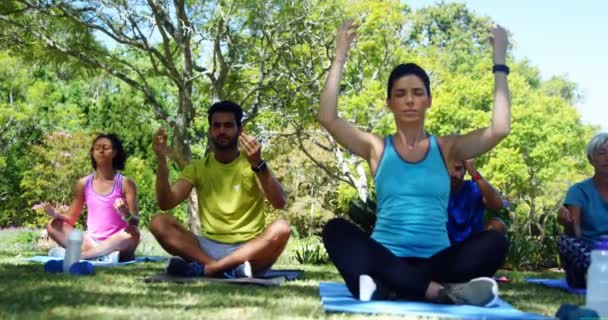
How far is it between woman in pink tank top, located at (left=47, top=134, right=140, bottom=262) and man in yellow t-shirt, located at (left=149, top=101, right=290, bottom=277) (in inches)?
56.7

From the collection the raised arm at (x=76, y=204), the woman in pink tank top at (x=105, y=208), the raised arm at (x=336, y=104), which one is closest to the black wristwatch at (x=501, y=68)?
the raised arm at (x=336, y=104)

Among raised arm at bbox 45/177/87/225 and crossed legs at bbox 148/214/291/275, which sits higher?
raised arm at bbox 45/177/87/225

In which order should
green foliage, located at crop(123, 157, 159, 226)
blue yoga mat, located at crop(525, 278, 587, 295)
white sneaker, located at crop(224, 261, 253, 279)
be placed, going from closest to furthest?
white sneaker, located at crop(224, 261, 253, 279) → blue yoga mat, located at crop(525, 278, 587, 295) → green foliage, located at crop(123, 157, 159, 226)

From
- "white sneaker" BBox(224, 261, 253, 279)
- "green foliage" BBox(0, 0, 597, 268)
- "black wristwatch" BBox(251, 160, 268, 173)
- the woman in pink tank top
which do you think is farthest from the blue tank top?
"green foliage" BBox(0, 0, 597, 268)

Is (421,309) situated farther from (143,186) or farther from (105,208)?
(143,186)

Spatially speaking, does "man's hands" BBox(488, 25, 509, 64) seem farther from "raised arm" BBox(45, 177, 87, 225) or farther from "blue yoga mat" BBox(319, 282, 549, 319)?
"raised arm" BBox(45, 177, 87, 225)

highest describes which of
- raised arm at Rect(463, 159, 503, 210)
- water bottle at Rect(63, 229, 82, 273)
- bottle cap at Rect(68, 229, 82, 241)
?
raised arm at Rect(463, 159, 503, 210)

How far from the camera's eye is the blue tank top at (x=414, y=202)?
3719mm

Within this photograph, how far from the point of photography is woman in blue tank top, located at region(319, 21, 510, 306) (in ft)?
12.1

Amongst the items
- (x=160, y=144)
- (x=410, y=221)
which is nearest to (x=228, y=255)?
(x=160, y=144)

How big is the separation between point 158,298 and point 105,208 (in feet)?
9.67

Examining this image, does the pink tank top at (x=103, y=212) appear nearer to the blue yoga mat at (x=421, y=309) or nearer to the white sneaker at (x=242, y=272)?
the white sneaker at (x=242, y=272)

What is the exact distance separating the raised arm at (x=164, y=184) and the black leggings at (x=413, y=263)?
1.39 m

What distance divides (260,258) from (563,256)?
6.70 ft
